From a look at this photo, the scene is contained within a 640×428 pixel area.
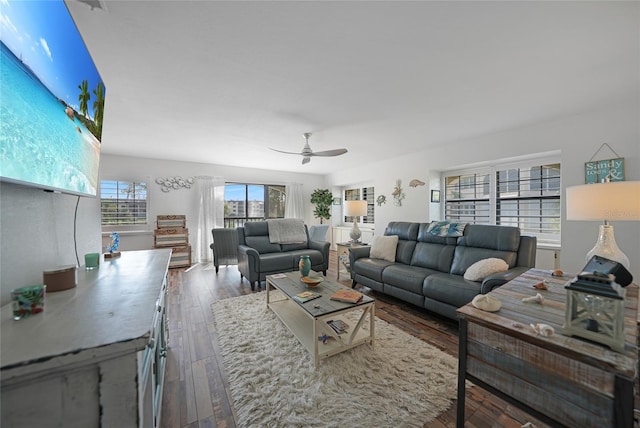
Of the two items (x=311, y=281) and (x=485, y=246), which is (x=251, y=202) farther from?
(x=485, y=246)

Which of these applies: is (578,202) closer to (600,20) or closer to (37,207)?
(600,20)

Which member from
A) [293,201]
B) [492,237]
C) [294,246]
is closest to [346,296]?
[492,237]

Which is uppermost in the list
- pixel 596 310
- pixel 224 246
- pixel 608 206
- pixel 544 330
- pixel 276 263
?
pixel 608 206

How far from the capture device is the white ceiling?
1.38m

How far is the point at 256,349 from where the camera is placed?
1950 mm

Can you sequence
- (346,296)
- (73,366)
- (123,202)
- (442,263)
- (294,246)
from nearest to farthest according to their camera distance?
(73,366)
(346,296)
(442,263)
(294,246)
(123,202)

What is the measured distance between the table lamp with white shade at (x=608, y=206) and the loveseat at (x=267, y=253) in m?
3.11

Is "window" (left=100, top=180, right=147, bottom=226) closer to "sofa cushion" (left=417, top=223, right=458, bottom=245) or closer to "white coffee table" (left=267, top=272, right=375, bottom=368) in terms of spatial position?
"white coffee table" (left=267, top=272, right=375, bottom=368)

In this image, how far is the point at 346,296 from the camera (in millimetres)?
1967

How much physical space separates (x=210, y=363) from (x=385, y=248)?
8.16ft

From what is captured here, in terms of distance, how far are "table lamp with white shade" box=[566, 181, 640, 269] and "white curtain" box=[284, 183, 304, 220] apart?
569cm

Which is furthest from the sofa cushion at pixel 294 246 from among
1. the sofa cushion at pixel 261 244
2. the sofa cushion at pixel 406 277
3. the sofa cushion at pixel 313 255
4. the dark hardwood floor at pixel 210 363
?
the sofa cushion at pixel 406 277

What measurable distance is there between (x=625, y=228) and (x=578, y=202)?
187 cm

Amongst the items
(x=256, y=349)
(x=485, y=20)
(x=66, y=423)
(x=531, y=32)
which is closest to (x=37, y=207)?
(x=66, y=423)
